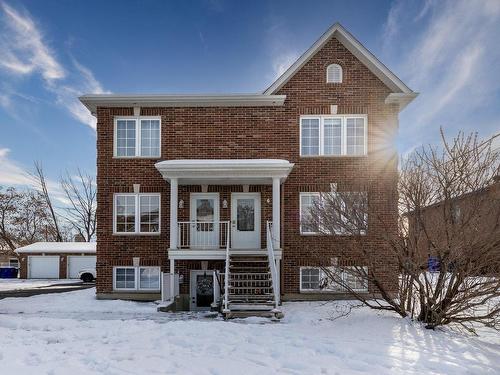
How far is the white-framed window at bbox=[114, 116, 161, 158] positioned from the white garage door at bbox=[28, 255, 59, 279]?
59.9ft

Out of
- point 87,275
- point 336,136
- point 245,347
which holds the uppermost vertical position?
point 336,136

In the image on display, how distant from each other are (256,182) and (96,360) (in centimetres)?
839

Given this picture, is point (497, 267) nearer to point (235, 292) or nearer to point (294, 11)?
point (235, 292)

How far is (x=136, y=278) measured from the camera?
13781mm

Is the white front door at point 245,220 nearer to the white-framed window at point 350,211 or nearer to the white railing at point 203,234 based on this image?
the white railing at point 203,234

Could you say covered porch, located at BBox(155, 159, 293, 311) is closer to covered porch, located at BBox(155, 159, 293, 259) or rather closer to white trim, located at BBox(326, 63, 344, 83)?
covered porch, located at BBox(155, 159, 293, 259)

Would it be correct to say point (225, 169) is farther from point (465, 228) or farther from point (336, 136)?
point (465, 228)

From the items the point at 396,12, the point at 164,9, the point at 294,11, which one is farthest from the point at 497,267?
the point at 164,9

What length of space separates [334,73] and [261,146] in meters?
3.60

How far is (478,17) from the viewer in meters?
10.8

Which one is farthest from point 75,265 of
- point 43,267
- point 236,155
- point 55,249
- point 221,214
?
point 236,155

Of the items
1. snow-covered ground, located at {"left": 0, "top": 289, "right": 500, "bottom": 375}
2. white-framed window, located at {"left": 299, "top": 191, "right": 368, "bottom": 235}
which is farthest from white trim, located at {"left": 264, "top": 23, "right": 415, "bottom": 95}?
snow-covered ground, located at {"left": 0, "top": 289, "right": 500, "bottom": 375}

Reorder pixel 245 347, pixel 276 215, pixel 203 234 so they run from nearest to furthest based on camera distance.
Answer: pixel 245 347
pixel 276 215
pixel 203 234

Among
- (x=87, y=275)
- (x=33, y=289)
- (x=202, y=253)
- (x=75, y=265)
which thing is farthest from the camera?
(x=75, y=265)
